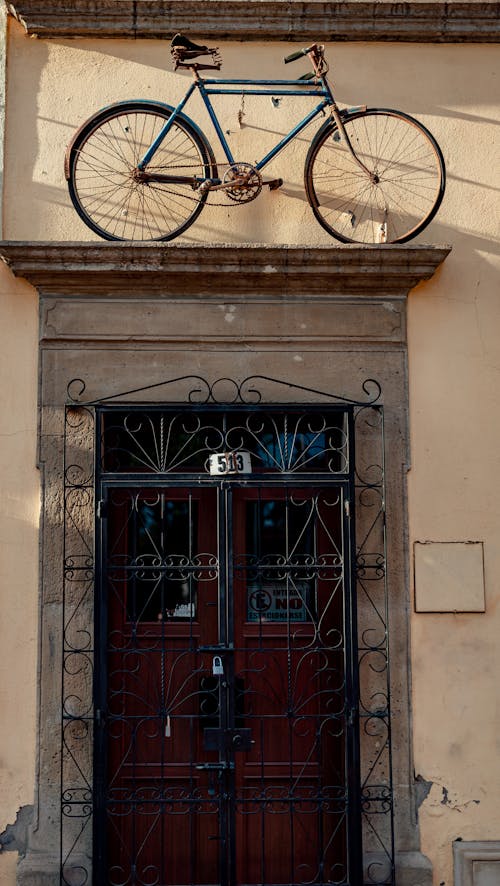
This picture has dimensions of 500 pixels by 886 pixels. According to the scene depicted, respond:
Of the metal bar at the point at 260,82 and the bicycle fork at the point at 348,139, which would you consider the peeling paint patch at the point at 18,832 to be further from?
the metal bar at the point at 260,82

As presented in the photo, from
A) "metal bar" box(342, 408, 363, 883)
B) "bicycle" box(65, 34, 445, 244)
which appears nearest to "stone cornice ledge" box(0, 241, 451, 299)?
"bicycle" box(65, 34, 445, 244)

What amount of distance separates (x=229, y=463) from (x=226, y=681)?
1.25 metres

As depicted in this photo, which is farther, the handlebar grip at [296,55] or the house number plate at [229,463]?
the handlebar grip at [296,55]

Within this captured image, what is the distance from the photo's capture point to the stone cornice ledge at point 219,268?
6793 mm

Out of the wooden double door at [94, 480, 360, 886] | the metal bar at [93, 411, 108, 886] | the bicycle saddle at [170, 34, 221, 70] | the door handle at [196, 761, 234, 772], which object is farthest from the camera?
the bicycle saddle at [170, 34, 221, 70]

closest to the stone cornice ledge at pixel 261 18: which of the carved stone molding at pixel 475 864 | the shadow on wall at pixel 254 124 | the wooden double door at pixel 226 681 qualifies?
the shadow on wall at pixel 254 124

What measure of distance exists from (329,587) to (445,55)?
340 centimetres

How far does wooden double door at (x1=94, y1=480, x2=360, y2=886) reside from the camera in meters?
6.66

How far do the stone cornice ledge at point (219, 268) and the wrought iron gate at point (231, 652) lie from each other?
2.39ft

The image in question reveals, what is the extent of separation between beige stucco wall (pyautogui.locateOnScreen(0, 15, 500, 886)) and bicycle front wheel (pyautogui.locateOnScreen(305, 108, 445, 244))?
13 centimetres

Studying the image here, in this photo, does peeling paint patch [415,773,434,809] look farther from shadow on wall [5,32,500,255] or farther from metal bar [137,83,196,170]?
metal bar [137,83,196,170]

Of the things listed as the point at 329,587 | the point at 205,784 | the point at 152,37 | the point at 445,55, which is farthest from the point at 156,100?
the point at 205,784

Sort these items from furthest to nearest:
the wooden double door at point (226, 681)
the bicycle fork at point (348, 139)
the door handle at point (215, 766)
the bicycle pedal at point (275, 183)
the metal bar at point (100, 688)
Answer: the bicycle pedal at point (275, 183) → the bicycle fork at point (348, 139) → the wooden double door at point (226, 681) → the door handle at point (215, 766) → the metal bar at point (100, 688)

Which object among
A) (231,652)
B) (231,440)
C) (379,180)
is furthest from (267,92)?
(231,652)
